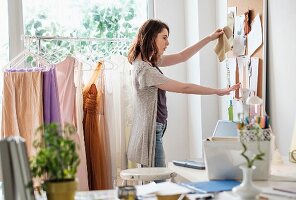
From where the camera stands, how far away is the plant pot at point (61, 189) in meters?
1.41

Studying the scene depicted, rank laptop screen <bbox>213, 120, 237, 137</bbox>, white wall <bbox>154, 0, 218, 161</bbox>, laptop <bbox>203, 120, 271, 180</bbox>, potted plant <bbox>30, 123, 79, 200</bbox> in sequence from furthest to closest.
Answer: white wall <bbox>154, 0, 218, 161</bbox> → laptop screen <bbox>213, 120, 237, 137</bbox> → laptop <bbox>203, 120, 271, 180</bbox> → potted plant <bbox>30, 123, 79, 200</bbox>

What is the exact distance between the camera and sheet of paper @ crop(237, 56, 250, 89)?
9.75ft

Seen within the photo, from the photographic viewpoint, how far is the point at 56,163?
4.61 ft

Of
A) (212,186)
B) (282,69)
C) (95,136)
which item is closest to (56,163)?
(212,186)

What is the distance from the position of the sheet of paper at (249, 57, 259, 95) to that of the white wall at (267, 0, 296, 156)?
100 millimetres

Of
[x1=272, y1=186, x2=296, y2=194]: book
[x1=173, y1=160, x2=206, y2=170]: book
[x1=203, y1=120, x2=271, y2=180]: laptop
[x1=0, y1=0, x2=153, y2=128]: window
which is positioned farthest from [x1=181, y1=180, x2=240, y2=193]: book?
[x1=0, y1=0, x2=153, y2=128]: window

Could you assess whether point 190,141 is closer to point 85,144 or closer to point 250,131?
point 85,144

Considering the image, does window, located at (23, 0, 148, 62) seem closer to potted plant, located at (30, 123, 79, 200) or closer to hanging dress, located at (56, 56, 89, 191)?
hanging dress, located at (56, 56, 89, 191)

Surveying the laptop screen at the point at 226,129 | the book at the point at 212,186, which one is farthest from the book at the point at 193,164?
the book at the point at 212,186

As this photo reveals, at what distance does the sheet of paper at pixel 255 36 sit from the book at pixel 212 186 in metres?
1.21

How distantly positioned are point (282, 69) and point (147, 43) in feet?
2.93

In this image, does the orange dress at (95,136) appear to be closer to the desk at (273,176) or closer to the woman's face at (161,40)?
the woman's face at (161,40)

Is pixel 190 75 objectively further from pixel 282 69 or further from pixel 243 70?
pixel 282 69

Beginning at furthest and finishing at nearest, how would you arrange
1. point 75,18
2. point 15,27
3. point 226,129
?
point 75,18
point 15,27
point 226,129
